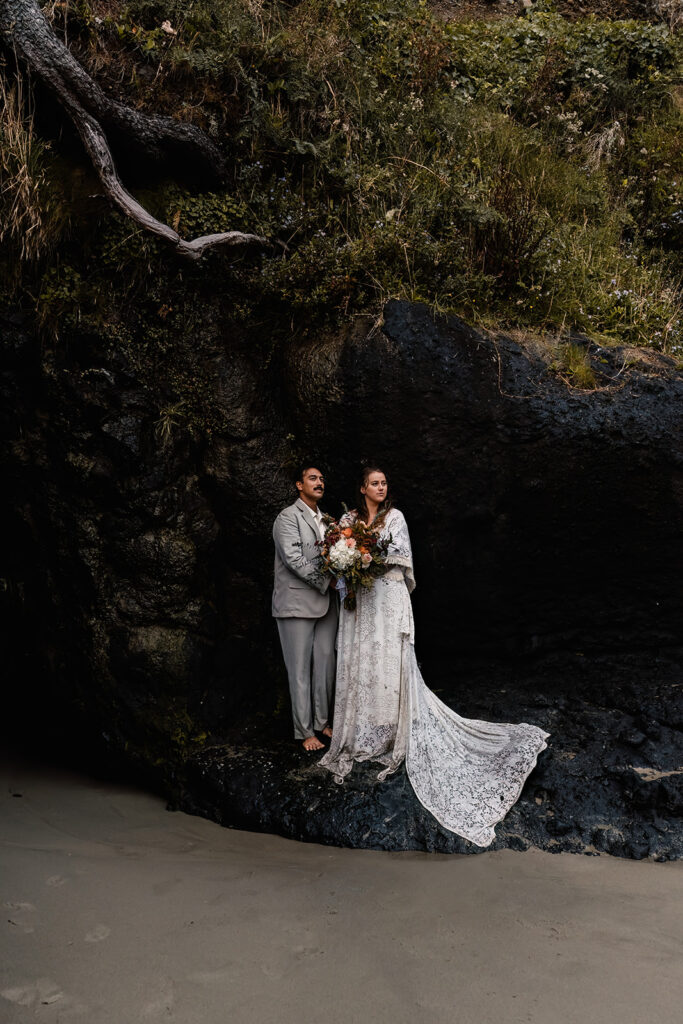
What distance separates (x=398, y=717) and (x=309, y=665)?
0.81 m

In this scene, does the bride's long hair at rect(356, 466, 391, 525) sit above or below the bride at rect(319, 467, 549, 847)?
above

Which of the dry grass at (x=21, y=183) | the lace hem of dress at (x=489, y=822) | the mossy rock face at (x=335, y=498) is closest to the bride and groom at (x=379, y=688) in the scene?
the lace hem of dress at (x=489, y=822)

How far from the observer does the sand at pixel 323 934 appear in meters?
3.47

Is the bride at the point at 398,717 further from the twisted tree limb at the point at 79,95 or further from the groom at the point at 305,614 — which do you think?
the twisted tree limb at the point at 79,95

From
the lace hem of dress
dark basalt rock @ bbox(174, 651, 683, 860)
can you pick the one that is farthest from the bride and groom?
dark basalt rock @ bbox(174, 651, 683, 860)

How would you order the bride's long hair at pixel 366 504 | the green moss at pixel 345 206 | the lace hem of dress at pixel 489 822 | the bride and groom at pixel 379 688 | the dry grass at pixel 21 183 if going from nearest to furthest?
1. the lace hem of dress at pixel 489 822
2. the bride and groom at pixel 379 688
3. the bride's long hair at pixel 366 504
4. the dry grass at pixel 21 183
5. the green moss at pixel 345 206

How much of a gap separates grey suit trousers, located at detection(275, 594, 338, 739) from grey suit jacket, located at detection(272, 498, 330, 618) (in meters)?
0.09

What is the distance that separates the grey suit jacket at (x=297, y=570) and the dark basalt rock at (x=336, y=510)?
1.70 feet

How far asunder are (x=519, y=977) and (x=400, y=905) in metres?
0.88

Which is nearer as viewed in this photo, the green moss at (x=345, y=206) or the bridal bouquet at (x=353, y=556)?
the bridal bouquet at (x=353, y=556)

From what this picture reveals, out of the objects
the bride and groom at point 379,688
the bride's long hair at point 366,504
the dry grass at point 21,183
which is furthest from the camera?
the dry grass at point 21,183

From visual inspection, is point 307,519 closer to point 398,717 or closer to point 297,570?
point 297,570

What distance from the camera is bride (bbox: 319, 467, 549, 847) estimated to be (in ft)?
17.9

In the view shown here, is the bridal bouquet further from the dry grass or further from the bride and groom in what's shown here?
the dry grass
